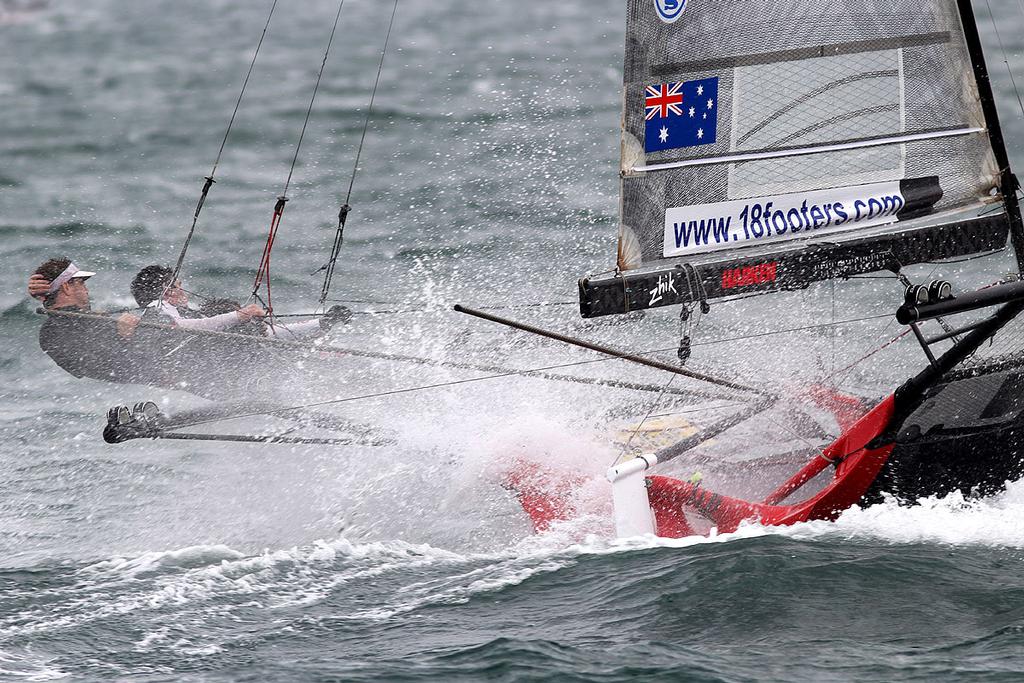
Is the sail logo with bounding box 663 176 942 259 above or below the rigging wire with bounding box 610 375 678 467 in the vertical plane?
above

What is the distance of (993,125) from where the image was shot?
7.07 m

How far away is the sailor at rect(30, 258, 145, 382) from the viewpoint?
8.69 meters

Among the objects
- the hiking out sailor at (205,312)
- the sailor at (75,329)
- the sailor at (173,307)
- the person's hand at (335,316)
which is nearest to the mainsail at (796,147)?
the person's hand at (335,316)

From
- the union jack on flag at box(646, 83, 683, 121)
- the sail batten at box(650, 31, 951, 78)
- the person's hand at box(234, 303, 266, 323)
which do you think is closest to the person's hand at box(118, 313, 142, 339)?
the person's hand at box(234, 303, 266, 323)

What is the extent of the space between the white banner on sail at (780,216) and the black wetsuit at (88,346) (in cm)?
370

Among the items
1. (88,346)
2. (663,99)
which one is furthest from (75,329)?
(663,99)

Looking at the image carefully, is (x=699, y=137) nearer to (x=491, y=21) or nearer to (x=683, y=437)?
(x=683, y=437)

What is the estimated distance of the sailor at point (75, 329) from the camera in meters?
8.69

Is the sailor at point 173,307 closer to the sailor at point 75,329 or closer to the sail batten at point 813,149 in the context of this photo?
the sailor at point 75,329

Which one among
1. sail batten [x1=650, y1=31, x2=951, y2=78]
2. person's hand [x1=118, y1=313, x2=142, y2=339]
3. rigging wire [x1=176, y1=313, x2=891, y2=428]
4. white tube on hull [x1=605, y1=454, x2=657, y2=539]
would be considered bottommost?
white tube on hull [x1=605, y1=454, x2=657, y2=539]

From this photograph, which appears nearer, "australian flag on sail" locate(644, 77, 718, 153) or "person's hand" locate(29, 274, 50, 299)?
"australian flag on sail" locate(644, 77, 718, 153)

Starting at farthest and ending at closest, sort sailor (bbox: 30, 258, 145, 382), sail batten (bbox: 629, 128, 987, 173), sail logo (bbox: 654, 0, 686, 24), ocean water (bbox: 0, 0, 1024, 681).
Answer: sailor (bbox: 30, 258, 145, 382) < sail batten (bbox: 629, 128, 987, 173) < sail logo (bbox: 654, 0, 686, 24) < ocean water (bbox: 0, 0, 1024, 681)

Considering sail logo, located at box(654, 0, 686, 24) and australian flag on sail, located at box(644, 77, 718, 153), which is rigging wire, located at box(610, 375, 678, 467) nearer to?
australian flag on sail, located at box(644, 77, 718, 153)

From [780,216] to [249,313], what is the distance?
360 cm
